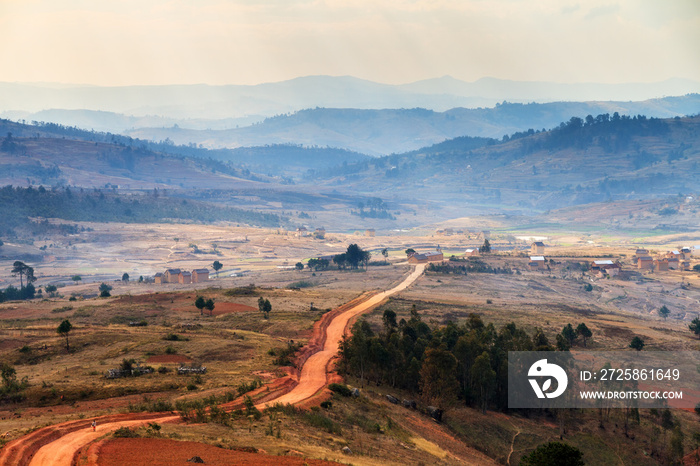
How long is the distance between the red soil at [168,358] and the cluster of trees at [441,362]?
468 inches

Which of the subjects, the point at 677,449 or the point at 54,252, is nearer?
the point at 677,449

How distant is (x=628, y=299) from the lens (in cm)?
11469

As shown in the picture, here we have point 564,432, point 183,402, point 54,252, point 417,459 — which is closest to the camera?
point 417,459

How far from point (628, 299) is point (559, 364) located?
7532cm

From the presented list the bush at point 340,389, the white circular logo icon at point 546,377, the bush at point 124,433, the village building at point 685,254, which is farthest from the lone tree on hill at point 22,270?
the village building at point 685,254

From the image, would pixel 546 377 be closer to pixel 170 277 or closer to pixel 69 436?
pixel 69 436

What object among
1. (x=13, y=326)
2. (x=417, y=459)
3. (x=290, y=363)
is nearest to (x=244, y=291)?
(x=13, y=326)

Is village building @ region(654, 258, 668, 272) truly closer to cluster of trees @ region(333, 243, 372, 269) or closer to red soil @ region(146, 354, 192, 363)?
cluster of trees @ region(333, 243, 372, 269)

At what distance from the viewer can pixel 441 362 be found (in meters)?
43.9

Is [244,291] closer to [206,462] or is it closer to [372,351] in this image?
[372,351]

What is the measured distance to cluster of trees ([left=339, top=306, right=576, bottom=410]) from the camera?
145ft

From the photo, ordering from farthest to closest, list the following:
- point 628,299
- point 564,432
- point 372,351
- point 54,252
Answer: point 54,252, point 628,299, point 372,351, point 564,432

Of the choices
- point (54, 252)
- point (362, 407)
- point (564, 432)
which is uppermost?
point (54, 252)

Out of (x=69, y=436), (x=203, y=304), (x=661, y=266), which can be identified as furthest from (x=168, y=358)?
(x=661, y=266)
